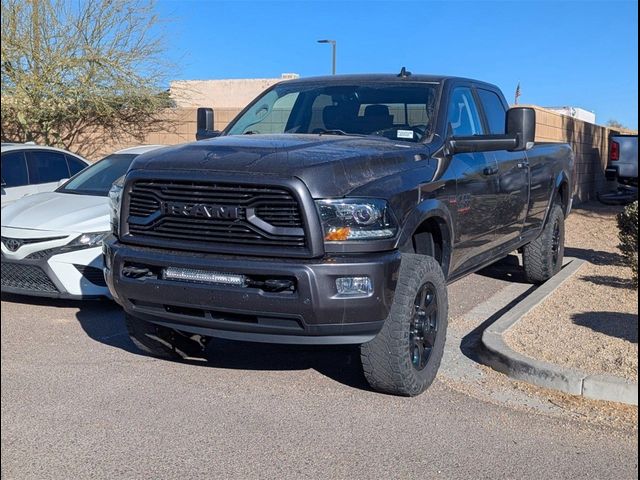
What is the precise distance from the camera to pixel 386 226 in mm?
4289

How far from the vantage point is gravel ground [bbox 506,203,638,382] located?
523cm

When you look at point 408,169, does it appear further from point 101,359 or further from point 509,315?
point 101,359

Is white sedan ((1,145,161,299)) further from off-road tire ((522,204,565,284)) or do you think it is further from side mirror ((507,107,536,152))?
off-road tire ((522,204,565,284))

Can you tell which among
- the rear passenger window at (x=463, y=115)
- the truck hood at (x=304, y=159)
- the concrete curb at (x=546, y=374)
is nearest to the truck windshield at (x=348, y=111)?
the rear passenger window at (x=463, y=115)

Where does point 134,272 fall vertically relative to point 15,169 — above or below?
below

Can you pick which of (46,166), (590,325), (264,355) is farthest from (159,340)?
(46,166)

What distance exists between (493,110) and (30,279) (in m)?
4.37

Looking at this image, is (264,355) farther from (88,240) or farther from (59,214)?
(59,214)

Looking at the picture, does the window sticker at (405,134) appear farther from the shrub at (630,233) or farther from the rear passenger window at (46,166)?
the rear passenger window at (46,166)

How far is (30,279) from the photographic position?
5.89 meters

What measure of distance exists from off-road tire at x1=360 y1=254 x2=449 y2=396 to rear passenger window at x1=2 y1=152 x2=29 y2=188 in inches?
217

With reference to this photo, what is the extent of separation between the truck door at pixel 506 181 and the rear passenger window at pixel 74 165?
18.3 ft

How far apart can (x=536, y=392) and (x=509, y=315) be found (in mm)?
1554

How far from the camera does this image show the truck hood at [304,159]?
421 cm
